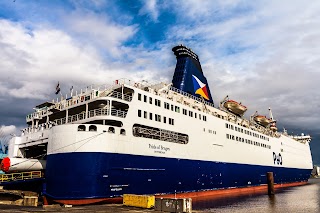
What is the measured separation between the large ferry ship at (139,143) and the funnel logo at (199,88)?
23 cm

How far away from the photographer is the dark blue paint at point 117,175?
2209 cm

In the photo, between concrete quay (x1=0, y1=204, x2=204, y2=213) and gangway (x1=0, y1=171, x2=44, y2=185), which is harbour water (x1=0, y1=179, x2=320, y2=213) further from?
gangway (x1=0, y1=171, x2=44, y2=185)

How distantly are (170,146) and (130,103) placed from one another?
690 cm

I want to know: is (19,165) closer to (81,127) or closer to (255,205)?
(81,127)

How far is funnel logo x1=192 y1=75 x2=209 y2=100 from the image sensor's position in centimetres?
4122

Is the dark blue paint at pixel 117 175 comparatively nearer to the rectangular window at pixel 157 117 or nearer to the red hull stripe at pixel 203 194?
the red hull stripe at pixel 203 194

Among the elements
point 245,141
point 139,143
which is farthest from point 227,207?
point 245,141

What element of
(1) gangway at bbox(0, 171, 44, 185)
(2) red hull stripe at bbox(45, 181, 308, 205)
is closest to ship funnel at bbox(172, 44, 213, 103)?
(2) red hull stripe at bbox(45, 181, 308, 205)

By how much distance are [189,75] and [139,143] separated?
18.6 metres

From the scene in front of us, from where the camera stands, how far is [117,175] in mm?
23578

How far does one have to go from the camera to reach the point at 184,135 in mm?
32125

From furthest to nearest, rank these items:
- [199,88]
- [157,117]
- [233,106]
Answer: [233,106]
[199,88]
[157,117]

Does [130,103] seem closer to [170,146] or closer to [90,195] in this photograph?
[170,146]

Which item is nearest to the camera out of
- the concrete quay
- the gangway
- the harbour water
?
the concrete quay
